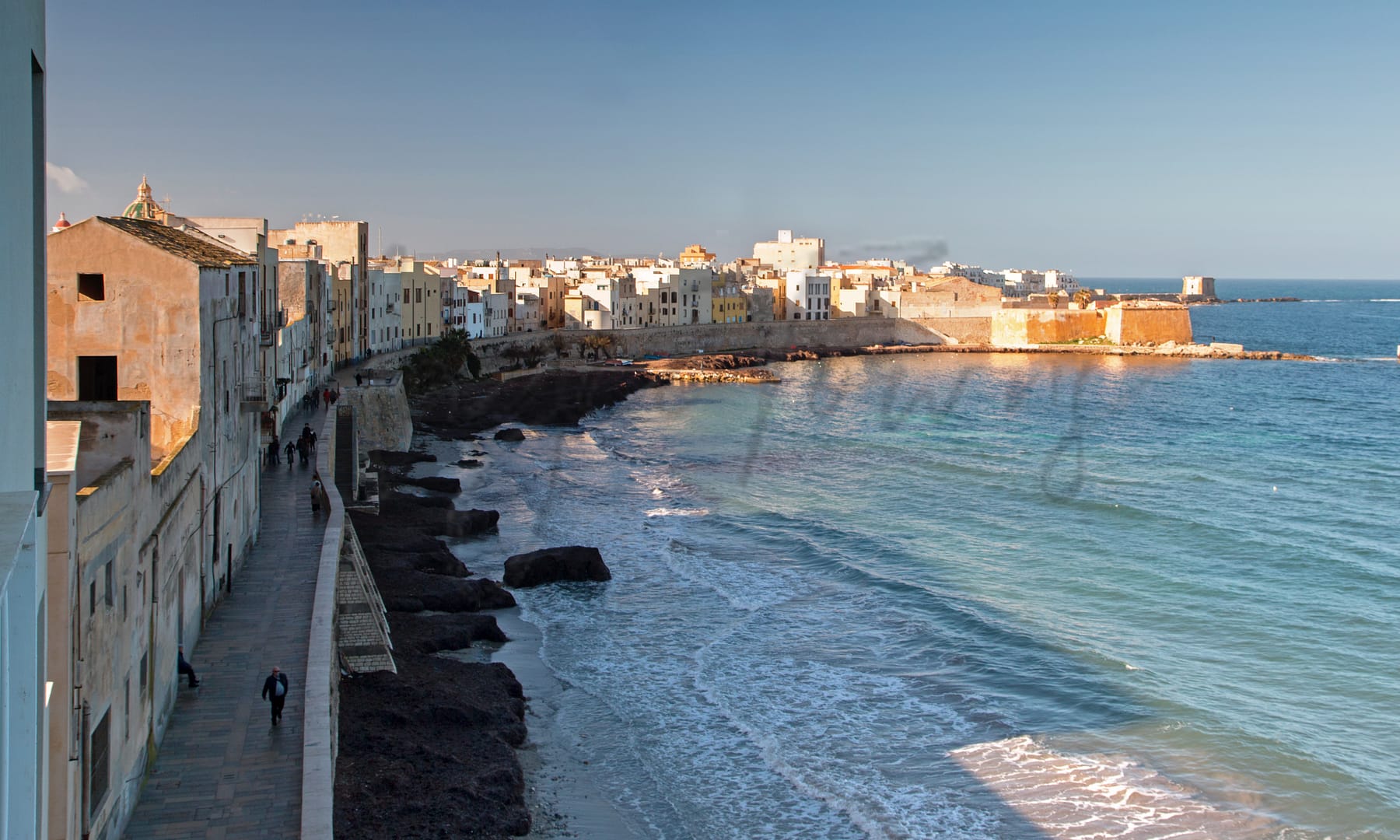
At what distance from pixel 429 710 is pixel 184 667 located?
124 inches

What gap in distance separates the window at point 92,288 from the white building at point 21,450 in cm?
709

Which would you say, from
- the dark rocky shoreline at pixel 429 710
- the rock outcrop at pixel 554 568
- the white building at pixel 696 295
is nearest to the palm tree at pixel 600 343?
the white building at pixel 696 295

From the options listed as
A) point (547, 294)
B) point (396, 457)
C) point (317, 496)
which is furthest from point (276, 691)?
point (547, 294)

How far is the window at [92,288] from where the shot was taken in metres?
11.9

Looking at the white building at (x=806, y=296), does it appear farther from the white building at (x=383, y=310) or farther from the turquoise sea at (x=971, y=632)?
the turquoise sea at (x=971, y=632)

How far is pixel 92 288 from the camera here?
39.5 ft

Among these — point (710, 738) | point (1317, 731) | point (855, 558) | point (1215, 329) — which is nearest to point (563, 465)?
point (855, 558)

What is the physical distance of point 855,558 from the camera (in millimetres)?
23016

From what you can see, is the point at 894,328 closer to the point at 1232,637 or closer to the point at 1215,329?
the point at 1215,329

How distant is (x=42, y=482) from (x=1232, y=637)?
17209mm

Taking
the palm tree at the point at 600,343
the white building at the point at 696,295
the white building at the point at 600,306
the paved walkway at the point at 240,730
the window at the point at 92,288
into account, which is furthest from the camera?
the white building at the point at 696,295

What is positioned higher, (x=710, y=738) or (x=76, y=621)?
(x=76, y=621)

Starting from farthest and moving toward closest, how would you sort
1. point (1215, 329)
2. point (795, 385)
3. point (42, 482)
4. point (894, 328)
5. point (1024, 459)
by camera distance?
point (1215, 329)
point (894, 328)
point (795, 385)
point (1024, 459)
point (42, 482)

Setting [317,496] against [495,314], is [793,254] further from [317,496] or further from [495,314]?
[317,496]
